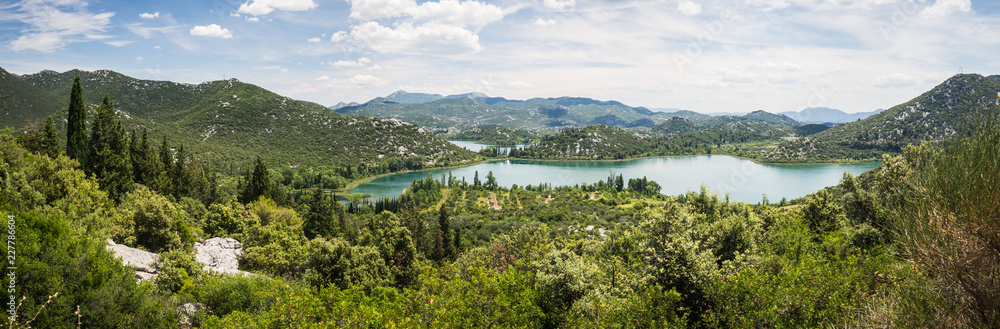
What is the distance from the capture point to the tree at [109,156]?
28172 mm

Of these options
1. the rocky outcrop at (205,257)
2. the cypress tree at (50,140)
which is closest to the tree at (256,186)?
the cypress tree at (50,140)

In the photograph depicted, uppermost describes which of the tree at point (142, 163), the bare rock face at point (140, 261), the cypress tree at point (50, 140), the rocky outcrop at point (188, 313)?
the cypress tree at point (50, 140)

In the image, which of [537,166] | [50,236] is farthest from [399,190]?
[50,236]

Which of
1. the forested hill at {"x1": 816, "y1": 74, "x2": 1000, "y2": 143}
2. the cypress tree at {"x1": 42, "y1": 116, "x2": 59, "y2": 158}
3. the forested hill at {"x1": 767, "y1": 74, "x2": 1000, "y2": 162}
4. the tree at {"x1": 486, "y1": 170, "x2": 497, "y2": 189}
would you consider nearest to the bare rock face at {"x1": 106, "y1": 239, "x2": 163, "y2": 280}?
the cypress tree at {"x1": 42, "y1": 116, "x2": 59, "y2": 158}

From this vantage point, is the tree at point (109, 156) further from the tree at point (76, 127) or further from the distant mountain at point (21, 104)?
the distant mountain at point (21, 104)

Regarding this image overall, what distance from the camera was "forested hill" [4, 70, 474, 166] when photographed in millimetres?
131875

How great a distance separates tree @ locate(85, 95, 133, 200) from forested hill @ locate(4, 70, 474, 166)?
9553 centimetres

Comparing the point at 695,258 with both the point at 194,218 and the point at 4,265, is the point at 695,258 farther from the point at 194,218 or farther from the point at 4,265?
the point at 194,218

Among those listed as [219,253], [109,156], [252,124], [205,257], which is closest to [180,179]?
[109,156]

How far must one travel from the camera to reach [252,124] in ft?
479

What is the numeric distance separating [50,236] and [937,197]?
18025 millimetres

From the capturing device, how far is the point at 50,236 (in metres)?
10.6

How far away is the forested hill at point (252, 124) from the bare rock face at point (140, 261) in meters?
112

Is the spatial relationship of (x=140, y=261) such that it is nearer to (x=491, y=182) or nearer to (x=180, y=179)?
(x=180, y=179)
